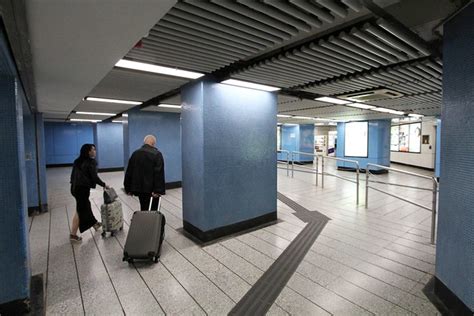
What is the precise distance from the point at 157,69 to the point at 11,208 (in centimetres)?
205

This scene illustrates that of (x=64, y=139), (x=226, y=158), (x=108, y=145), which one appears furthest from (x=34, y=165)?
(x=64, y=139)

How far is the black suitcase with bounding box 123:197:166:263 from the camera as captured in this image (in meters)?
3.01

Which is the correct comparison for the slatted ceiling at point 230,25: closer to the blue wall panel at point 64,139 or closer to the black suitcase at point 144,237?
the black suitcase at point 144,237

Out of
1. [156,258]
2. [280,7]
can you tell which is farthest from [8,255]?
[280,7]

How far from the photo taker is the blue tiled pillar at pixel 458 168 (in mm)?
1942

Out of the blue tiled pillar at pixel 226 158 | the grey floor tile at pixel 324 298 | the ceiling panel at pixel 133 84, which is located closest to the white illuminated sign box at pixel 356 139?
the blue tiled pillar at pixel 226 158

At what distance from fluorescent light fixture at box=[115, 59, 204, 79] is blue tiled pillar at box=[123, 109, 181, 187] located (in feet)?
14.2

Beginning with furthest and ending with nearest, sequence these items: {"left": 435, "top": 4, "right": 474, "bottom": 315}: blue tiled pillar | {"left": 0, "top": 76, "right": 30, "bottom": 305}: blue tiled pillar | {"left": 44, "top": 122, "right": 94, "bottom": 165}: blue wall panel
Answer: {"left": 44, "top": 122, "right": 94, "bottom": 165}: blue wall panel
{"left": 0, "top": 76, "right": 30, "bottom": 305}: blue tiled pillar
{"left": 435, "top": 4, "right": 474, "bottom": 315}: blue tiled pillar

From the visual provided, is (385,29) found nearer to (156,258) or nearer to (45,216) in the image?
(156,258)

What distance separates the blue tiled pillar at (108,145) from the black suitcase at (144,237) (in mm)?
9996

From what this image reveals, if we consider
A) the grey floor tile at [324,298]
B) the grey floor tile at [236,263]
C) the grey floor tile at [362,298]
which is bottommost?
the grey floor tile at [236,263]

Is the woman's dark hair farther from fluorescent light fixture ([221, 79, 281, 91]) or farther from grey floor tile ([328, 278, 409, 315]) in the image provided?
grey floor tile ([328, 278, 409, 315])

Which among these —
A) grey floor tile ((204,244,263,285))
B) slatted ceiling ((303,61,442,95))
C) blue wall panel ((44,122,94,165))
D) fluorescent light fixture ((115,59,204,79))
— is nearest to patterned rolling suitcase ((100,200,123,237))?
grey floor tile ((204,244,263,285))

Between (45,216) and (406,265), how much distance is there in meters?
6.31
